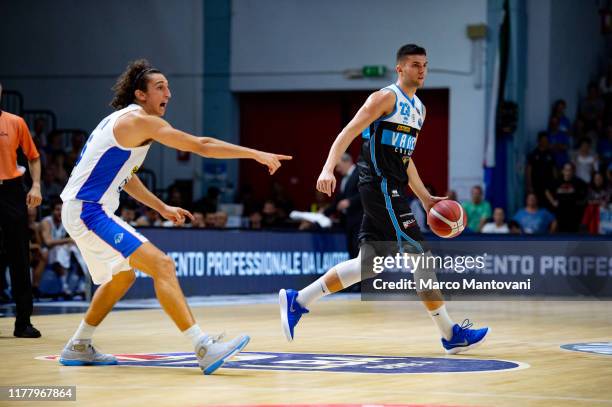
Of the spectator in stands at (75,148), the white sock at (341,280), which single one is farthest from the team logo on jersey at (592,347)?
the spectator in stands at (75,148)

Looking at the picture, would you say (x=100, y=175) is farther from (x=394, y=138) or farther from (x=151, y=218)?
(x=151, y=218)

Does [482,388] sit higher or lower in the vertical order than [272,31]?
lower

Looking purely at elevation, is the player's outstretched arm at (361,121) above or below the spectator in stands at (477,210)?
above

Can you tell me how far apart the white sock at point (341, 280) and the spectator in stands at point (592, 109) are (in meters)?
16.0

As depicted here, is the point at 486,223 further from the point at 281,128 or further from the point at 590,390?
the point at 590,390

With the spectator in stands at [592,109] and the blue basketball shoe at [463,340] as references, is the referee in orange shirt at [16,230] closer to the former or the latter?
the blue basketball shoe at [463,340]

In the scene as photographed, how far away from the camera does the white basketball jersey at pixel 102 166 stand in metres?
7.01

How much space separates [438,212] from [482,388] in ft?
8.83

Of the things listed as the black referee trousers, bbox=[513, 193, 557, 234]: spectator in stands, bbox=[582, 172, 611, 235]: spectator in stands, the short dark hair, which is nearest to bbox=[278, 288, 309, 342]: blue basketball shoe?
the short dark hair

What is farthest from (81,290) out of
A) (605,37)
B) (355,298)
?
(605,37)

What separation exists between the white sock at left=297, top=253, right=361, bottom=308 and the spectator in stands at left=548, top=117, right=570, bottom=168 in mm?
14280

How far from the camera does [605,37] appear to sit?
1029 inches

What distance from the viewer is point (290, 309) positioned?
845 centimetres

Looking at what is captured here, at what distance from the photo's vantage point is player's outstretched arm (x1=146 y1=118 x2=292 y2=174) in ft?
21.0
